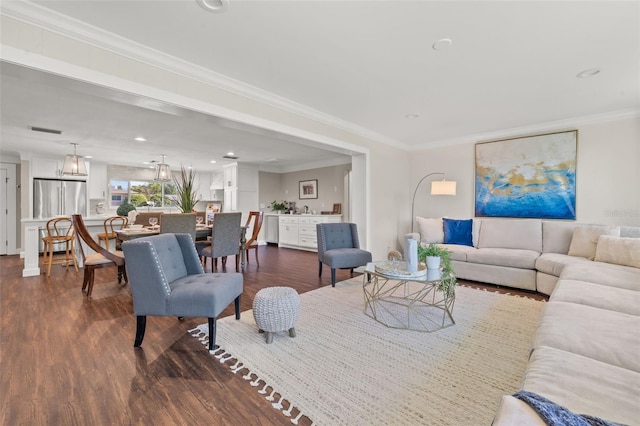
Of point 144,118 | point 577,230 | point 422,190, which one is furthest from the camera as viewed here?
point 422,190

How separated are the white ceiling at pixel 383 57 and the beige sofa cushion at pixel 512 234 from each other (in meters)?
1.56

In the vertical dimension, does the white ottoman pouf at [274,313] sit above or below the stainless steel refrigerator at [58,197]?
below

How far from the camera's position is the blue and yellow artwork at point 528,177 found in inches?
163

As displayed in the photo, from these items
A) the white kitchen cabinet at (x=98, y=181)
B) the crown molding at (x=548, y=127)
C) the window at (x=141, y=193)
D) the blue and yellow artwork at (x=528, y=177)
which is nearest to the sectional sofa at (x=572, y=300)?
the blue and yellow artwork at (x=528, y=177)

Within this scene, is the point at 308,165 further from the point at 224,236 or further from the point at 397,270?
the point at 397,270

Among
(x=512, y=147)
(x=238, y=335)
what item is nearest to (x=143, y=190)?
(x=238, y=335)

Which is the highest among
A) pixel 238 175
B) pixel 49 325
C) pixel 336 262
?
pixel 238 175

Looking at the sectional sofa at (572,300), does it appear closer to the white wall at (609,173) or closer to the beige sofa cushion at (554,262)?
the beige sofa cushion at (554,262)

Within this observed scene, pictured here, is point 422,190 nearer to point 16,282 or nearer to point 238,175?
point 238,175

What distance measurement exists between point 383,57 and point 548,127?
3494 mm

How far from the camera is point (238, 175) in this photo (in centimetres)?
763

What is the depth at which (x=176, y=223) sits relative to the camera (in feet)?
12.5

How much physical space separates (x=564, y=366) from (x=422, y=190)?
4.83m

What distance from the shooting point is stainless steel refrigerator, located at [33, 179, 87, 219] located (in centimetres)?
645
